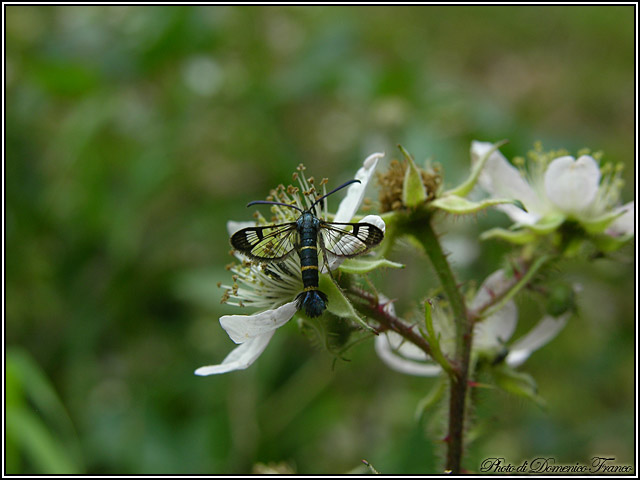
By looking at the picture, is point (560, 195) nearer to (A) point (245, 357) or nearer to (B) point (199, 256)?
(A) point (245, 357)

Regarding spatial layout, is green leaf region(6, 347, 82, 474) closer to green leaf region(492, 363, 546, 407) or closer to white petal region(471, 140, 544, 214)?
green leaf region(492, 363, 546, 407)

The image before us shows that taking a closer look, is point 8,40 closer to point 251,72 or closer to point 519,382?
point 251,72

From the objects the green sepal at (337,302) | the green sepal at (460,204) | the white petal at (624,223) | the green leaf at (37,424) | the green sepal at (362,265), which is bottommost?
the green leaf at (37,424)

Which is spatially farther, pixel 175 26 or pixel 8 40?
pixel 8 40

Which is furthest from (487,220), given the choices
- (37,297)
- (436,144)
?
(37,297)

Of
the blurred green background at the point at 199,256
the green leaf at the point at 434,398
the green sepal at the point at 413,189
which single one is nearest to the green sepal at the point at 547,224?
the green sepal at the point at 413,189

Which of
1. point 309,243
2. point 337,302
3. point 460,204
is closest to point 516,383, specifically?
point 460,204

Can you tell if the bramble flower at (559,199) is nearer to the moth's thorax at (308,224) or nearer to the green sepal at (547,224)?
the green sepal at (547,224)
